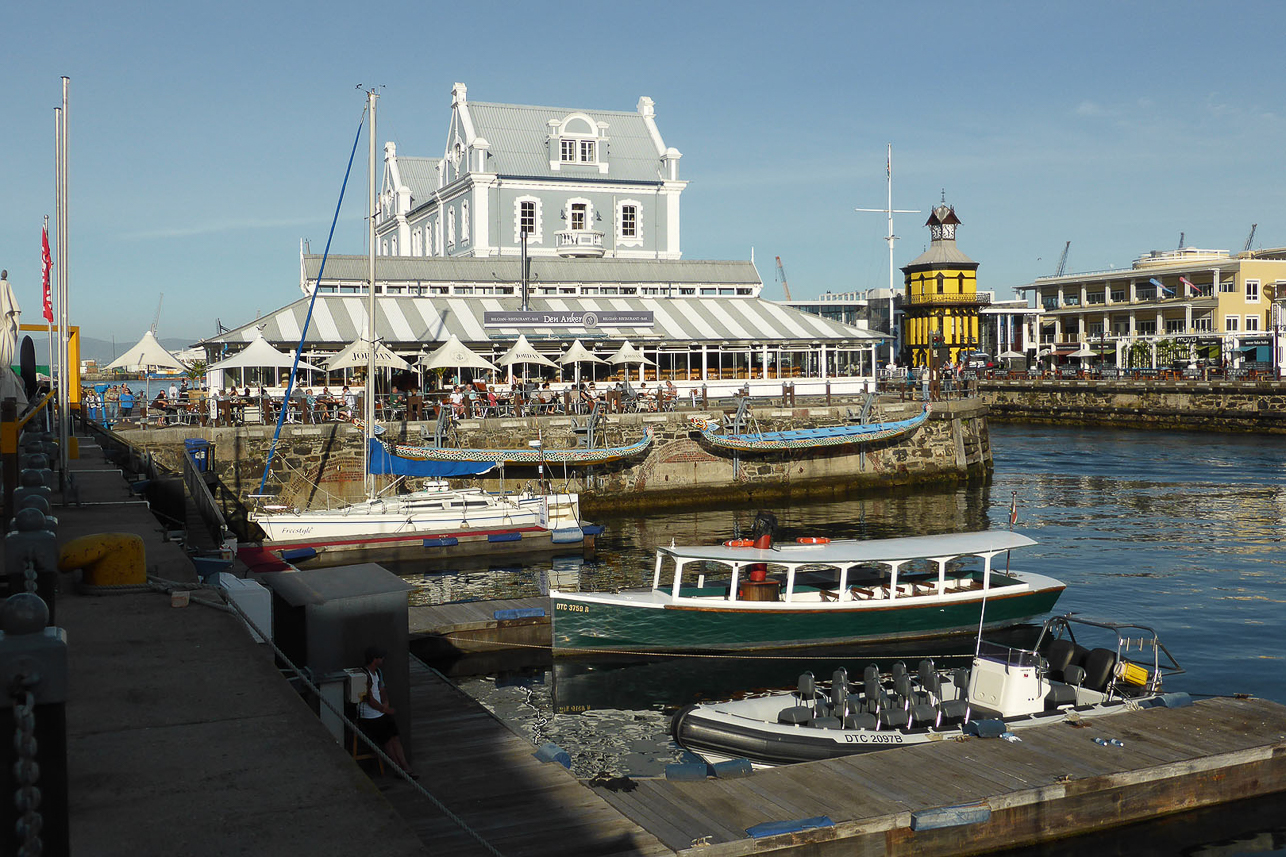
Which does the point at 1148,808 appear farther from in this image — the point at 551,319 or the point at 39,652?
the point at 551,319

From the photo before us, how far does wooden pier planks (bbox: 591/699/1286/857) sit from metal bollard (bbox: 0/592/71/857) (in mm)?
7611

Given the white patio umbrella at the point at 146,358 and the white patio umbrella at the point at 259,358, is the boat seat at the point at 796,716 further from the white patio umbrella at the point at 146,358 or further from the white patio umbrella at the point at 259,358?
the white patio umbrella at the point at 146,358

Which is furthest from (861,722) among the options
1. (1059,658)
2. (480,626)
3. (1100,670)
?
(480,626)

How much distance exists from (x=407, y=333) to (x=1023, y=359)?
9041 centimetres

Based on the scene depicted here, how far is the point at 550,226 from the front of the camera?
66.2 meters

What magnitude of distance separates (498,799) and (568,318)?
1556 inches

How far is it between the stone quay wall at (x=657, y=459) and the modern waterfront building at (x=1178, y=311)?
185 feet

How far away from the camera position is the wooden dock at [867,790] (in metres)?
11.5

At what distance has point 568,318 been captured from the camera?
1992 inches

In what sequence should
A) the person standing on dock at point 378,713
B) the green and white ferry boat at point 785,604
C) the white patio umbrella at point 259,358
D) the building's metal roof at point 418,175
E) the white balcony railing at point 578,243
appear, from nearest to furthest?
the person standing on dock at point 378,713 < the green and white ferry boat at point 785,604 < the white patio umbrella at point 259,358 < the white balcony railing at point 578,243 < the building's metal roof at point 418,175

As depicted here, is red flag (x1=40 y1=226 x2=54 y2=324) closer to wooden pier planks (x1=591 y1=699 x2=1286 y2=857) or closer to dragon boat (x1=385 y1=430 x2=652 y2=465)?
dragon boat (x1=385 y1=430 x2=652 y2=465)

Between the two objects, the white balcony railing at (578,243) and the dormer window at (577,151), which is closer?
the white balcony railing at (578,243)

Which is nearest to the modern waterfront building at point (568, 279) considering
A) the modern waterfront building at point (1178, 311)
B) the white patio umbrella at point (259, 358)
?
the white patio umbrella at point (259, 358)

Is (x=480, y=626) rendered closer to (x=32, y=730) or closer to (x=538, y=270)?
(x=32, y=730)
